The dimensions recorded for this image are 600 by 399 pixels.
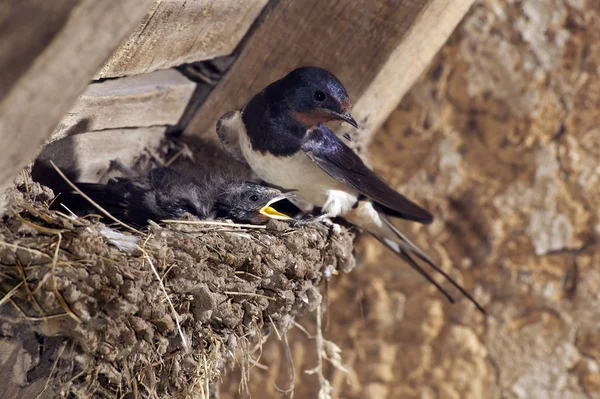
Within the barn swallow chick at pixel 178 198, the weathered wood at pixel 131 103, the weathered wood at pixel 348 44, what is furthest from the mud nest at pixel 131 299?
the weathered wood at pixel 348 44

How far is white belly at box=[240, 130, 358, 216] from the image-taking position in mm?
2250

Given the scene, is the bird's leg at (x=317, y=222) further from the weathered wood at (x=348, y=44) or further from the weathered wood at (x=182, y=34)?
the weathered wood at (x=182, y=34)

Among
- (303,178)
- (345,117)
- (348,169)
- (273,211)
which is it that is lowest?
(273,211)

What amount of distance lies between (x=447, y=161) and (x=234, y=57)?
4.20 ft

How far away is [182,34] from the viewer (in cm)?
198

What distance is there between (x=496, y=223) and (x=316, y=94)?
56.6 inches

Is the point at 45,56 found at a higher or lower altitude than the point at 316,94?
higher

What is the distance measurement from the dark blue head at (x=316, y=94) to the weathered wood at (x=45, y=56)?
1098 mm

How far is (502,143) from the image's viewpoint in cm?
322

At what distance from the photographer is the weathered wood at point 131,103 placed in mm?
1904

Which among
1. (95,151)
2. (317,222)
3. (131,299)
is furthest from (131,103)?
(131,299)

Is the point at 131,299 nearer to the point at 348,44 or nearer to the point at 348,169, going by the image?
the point at 348,169

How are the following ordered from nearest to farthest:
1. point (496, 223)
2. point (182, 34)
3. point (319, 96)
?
1. point (182, 34)
2. point (319, 96)
3. point (496, 223)

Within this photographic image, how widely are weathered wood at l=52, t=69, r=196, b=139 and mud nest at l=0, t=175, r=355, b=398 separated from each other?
1.11 feet
